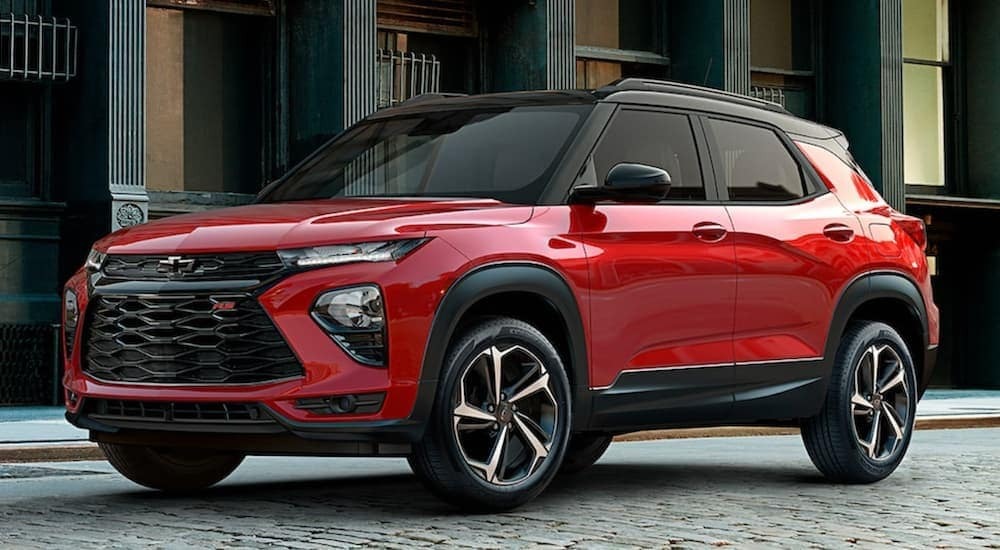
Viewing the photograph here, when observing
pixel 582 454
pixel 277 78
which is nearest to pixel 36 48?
pixel 277 78

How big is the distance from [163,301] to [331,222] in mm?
767

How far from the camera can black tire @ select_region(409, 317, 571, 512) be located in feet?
23.6

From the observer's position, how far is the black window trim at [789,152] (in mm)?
8812

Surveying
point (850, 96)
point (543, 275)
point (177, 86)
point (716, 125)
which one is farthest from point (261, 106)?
point (543, 275)

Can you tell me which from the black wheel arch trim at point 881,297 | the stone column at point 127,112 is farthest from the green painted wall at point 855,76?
the black wheel arch trim at point 881,297

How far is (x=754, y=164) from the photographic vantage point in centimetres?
926

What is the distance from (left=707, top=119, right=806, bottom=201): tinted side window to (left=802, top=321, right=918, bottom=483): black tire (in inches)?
35.3

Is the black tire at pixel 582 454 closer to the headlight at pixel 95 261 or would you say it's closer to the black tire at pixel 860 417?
the black tire at pixel 860 417

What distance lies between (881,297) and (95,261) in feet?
14.2

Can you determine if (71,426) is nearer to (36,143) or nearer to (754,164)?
(36,143)

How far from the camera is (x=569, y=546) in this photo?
21.8 feet

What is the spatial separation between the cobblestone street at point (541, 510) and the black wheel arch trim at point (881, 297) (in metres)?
0.72

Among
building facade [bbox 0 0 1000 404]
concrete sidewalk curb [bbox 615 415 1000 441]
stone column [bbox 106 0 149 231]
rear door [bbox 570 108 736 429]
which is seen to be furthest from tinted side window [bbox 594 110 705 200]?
building facade [bbox 0 0 1000 404]

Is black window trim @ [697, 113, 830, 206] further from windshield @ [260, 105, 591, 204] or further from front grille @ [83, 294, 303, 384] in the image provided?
front grille @ [83, 294, 303, 384]
